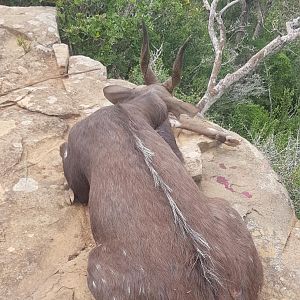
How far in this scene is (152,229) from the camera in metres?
3.96

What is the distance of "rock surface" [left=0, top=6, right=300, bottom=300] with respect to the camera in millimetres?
4586

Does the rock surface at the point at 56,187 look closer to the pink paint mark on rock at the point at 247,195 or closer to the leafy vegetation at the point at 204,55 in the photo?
the pink paint mark on rock at the point at 247,195

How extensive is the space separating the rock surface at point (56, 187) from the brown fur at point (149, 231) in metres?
0.51

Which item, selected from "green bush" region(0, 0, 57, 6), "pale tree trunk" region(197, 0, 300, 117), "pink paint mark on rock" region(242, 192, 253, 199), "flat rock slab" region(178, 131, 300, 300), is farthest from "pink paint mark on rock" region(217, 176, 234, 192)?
"green bush" region(0, 0, 57, 6)

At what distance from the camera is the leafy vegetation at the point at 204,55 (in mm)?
9070

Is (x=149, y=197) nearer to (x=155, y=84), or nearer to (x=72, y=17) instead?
(x=155, y=84)

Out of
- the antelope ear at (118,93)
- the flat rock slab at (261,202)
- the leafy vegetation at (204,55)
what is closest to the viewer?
the flat rock slab at (261,202)

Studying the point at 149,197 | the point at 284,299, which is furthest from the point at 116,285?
the point at 284,299

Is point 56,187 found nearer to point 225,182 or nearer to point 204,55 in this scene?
point 225,182

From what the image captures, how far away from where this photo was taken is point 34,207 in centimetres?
514

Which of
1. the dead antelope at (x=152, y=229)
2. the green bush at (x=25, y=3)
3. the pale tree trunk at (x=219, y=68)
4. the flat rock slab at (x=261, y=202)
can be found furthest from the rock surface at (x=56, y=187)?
the pale tree trunk at (x=219, y=68)

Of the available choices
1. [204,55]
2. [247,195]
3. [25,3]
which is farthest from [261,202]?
[25,3]

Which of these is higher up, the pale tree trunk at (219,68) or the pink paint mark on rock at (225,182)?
the pink paint mark on rock at (225,182)

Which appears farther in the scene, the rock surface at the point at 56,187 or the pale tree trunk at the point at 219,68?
the pale tree trunk at the point at 219,68
